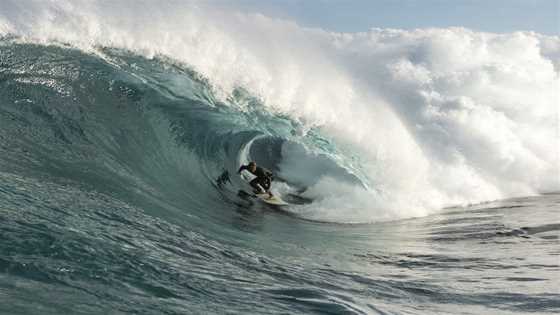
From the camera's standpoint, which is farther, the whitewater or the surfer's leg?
the surfer's leg

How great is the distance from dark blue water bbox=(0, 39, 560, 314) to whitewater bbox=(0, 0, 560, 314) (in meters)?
0.04

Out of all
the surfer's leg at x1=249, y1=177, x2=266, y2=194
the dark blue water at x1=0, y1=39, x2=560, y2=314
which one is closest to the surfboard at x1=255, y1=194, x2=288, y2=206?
the surfer's leg at x1=249, y1=177, x2=266, y2=194

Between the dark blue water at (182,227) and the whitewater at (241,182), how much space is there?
1.6 inches

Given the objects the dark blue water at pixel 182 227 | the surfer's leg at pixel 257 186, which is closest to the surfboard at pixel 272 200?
the surfer's leg at pixel 257 186

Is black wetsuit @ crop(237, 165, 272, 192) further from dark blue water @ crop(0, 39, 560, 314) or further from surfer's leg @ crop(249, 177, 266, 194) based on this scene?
dark blue water @ crop(0, 39, 560, 314)

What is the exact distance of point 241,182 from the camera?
13.0 meters

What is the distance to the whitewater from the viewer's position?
5.76m

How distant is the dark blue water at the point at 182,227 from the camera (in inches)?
212

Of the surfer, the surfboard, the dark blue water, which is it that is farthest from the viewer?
the surfboard

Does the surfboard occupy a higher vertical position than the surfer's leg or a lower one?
lower

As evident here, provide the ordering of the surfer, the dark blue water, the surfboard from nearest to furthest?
the dark blue water
the surfer
the surfboard

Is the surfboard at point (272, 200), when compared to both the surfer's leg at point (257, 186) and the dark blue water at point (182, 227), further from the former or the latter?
the dark blue water at point (182, 227)

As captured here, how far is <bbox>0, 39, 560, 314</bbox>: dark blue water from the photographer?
5.38 m

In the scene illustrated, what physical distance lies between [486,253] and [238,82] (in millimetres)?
9641
